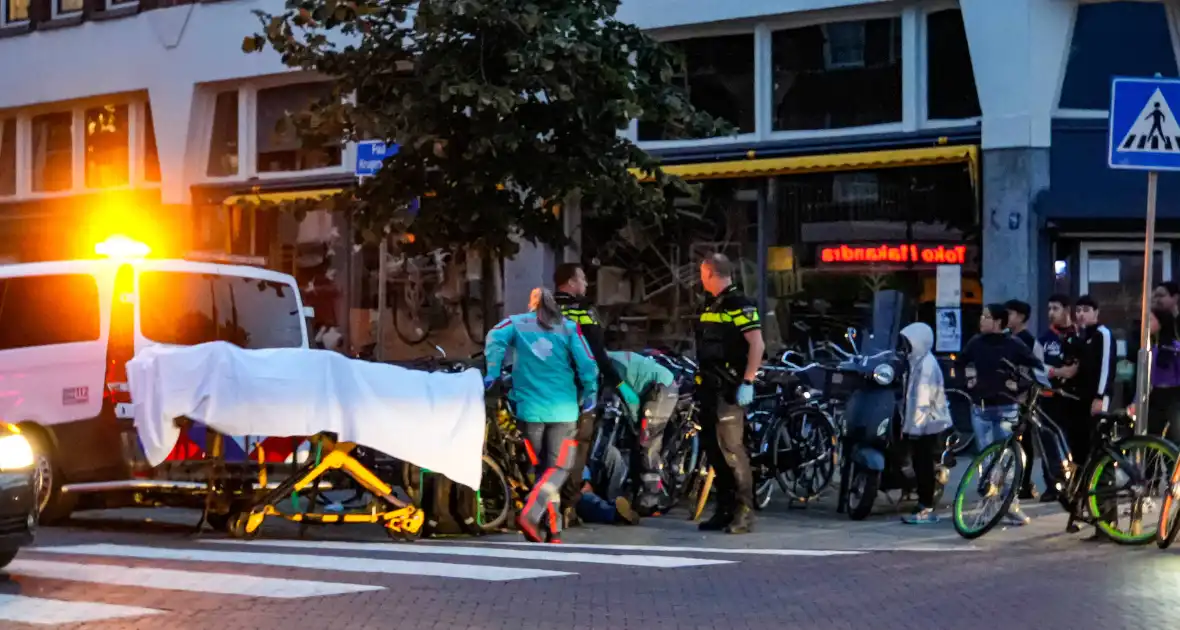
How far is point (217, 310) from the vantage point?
515 inches

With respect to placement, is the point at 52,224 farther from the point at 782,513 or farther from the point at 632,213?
the point at 782,513

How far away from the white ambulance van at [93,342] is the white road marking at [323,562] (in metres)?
1.06

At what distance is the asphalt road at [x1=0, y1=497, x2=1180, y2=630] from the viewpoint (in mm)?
8156

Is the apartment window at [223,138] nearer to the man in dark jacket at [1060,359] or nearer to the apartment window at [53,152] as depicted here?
the apartment window at [53,152]

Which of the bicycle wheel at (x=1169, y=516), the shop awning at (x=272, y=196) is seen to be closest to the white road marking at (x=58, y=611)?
the bicycle wheel at (x=1169, y=516)

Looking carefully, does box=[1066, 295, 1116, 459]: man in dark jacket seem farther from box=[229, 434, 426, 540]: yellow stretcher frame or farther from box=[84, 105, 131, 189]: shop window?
box=[84, 105, 131, 189]: shop window

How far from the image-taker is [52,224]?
2870cm

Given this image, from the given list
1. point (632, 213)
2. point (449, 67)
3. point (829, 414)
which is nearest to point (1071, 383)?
point (829, 414)

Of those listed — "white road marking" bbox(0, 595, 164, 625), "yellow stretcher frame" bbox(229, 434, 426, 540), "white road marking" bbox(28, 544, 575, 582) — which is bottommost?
"white road marking" bbox(28, 544, 575, 582)

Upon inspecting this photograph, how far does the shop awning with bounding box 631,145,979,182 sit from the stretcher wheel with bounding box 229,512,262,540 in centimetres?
778

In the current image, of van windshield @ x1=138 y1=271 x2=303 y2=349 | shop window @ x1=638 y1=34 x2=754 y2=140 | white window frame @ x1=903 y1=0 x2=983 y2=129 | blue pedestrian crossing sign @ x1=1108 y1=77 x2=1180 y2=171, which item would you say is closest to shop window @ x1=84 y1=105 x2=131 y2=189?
shop window @ x1=638 y1=34 x2=754 y2=140

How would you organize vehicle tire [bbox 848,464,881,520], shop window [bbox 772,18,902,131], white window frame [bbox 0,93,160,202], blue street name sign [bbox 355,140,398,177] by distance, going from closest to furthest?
vehicle tire [bbox 848,464,881,520] < blue street name sign [bbox 355,140,398,177] < shop window [bbox 772,18,902,131] < white window frame [bbox 0,93,160,202]

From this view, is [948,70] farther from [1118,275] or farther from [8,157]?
[8,157]

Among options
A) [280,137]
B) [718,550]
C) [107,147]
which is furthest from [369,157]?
[107,147]
